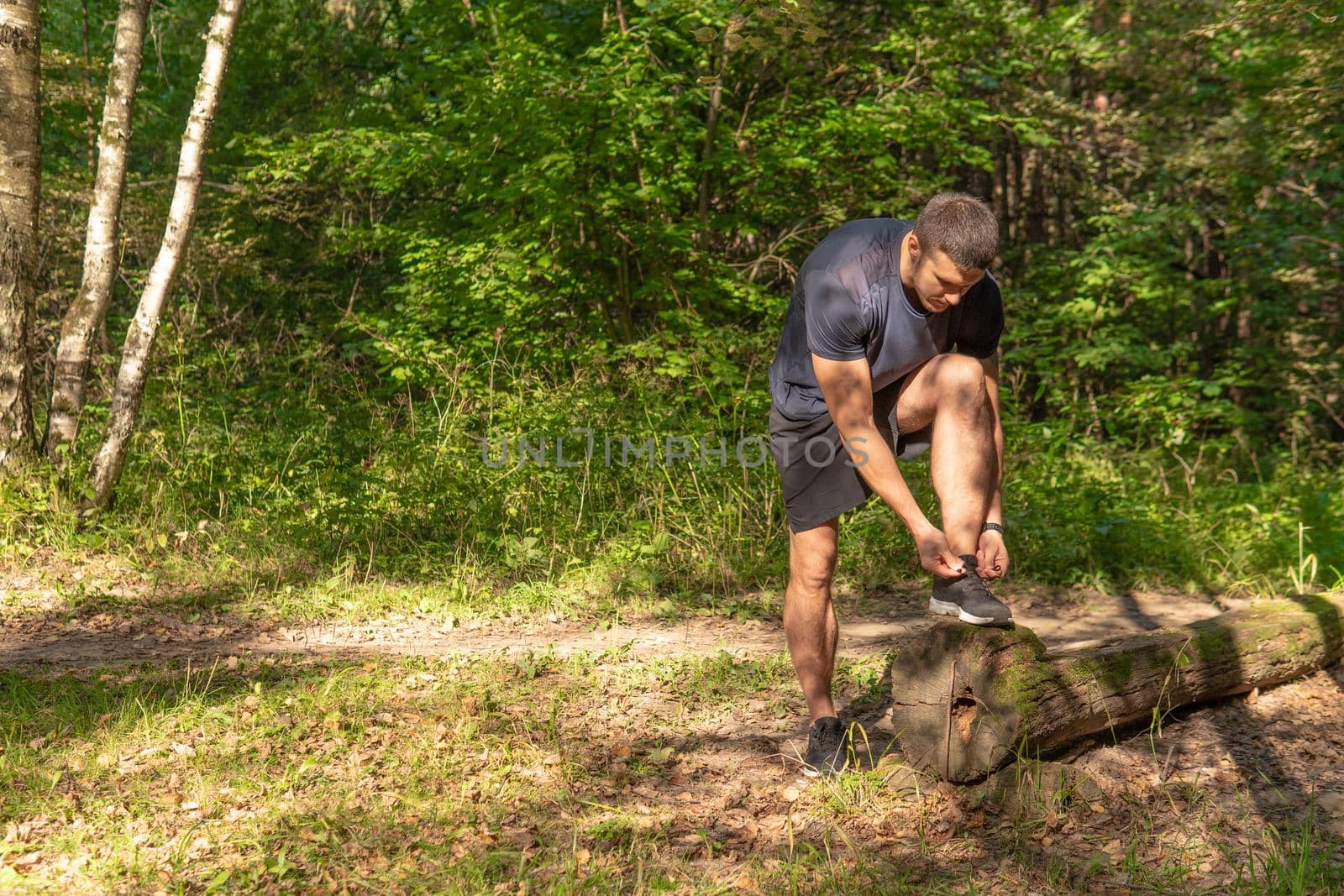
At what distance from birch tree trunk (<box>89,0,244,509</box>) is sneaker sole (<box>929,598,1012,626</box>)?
16.5 feet

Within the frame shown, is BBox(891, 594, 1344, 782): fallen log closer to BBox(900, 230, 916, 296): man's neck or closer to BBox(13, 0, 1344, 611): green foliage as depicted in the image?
BBox(900, 230, 916, 296): man's neck

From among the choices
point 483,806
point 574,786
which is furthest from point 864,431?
point 483,806

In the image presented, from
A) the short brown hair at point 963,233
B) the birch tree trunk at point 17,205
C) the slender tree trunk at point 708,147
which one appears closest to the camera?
the short brown hair at point 963,233

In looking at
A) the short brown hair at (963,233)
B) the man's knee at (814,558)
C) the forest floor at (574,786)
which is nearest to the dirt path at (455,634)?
the forest floor at (574,786)

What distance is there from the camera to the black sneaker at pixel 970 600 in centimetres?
299

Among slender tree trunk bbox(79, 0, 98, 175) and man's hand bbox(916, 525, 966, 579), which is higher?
slender tree trunk bbox(79, 0, 98, 175)

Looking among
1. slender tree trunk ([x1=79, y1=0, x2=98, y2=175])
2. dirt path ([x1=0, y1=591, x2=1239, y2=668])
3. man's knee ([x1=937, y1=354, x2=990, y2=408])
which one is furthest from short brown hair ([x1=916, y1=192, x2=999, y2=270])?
slender tree trunk ([x1=79, y1=0, x2=98, y2=175])

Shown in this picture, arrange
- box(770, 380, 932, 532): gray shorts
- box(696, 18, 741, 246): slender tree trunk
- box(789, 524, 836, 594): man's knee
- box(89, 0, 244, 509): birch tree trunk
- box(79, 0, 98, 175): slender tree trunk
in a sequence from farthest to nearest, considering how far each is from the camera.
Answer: box(79, 0, 98, 175): slender tree trunk → box(696, 18, 741, 246): slender tree trunk → box(89, 0, 244, 509): birch tree trunk → box(789, 524, 836, 594): man's knee → box(770, 380, 932, 532): gray shorts

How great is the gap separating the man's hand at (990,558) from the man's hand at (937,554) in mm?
178

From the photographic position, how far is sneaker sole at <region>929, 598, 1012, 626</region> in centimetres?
299

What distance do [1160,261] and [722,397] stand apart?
568 centimetres

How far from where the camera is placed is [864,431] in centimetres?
290

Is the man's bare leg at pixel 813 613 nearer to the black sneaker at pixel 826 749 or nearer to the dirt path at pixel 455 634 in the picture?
the black sneaker at pixel 826 749

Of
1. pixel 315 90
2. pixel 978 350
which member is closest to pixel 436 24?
pixel 315 90
